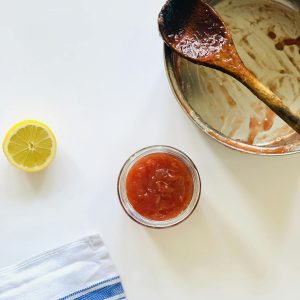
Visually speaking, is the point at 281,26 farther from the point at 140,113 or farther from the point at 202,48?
the point at 140,113

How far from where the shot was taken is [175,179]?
112cm

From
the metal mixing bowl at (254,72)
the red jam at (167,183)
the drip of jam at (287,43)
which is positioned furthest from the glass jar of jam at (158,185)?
the drip of jam at (287,43)

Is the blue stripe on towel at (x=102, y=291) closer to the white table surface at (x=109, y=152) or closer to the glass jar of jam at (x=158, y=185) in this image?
the white table surface at (x=109, y=152)

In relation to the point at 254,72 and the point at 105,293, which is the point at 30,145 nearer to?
the point at 105,293

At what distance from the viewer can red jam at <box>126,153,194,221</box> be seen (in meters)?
1.12

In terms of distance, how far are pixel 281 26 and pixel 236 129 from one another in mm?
240

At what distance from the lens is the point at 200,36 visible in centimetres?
105

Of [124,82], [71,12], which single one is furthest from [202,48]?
[71,12]

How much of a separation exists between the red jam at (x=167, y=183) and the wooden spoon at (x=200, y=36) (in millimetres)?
214

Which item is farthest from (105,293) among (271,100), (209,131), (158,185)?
(271,100)

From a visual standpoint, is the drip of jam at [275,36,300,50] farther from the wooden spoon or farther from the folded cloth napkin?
the folded cloth napkin

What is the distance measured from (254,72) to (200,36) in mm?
179

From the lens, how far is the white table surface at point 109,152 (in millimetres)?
1145

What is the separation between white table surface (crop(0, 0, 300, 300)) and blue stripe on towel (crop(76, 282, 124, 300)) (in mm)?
19
